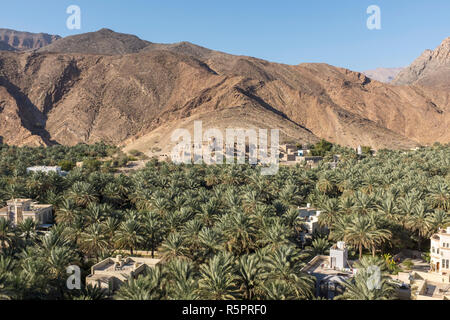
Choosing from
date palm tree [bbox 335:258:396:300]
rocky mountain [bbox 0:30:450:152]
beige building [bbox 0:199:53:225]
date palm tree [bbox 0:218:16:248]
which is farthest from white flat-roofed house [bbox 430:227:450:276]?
rocky mountain [bbox 0:30:450:152]

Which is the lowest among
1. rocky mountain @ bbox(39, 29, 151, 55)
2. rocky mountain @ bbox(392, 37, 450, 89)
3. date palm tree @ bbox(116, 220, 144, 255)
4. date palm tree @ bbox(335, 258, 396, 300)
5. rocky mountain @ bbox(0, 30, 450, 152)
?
date palm tree @ bbox(335, 258, 396, 300)

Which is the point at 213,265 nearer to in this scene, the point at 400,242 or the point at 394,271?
the point at 394,271

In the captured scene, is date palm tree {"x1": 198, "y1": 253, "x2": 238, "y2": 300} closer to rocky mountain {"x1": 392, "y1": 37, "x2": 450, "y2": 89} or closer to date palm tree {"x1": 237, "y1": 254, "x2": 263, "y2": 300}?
date palm tree {"x1": 237, "y1": 254, "x2": 263, "y2": 300}

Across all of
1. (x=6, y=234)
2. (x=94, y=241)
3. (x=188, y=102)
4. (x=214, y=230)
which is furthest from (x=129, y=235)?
(x=188, y=102)

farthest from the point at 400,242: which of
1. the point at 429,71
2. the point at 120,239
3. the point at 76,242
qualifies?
the point at 429,71
